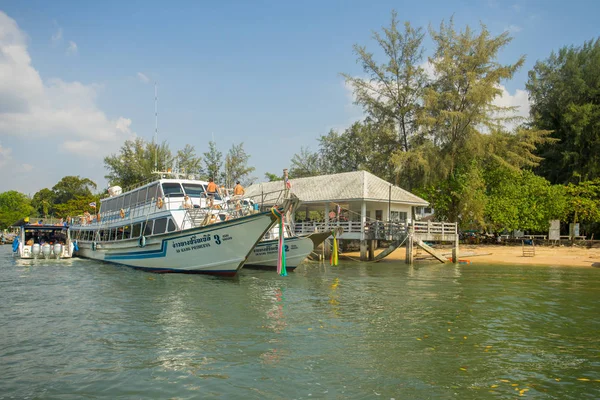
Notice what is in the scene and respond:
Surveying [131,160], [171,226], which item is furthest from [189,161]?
[171,226]

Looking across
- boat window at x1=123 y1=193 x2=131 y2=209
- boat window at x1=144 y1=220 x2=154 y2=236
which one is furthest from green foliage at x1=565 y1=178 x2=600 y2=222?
boat window at x1=123 y1=193 x2=131 y2=209

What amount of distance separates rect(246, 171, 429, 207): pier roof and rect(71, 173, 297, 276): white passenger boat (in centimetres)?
1237

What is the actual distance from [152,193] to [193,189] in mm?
2165

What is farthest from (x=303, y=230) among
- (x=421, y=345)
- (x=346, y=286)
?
(x=421, y=345)

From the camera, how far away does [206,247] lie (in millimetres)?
20672

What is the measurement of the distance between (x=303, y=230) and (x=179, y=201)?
13365 millimetres

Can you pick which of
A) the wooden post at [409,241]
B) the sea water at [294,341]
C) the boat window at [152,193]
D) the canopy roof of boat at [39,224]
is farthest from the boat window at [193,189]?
the canopy roof of boat at [39,224]

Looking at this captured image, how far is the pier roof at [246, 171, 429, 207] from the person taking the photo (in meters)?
34.5

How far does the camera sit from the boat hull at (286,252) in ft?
81.8

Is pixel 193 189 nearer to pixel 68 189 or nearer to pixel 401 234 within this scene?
pixel 401 234

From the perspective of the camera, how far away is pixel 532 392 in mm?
7691

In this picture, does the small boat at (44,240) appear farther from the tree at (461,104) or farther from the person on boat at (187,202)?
the tree at (461,104)

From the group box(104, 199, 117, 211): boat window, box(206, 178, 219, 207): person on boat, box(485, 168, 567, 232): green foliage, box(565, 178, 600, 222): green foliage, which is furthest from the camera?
box(565, 178, 600, 222): green foliage

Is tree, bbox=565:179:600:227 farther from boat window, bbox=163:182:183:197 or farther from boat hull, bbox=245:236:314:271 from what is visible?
boat window, bbox=163:182:183:197
